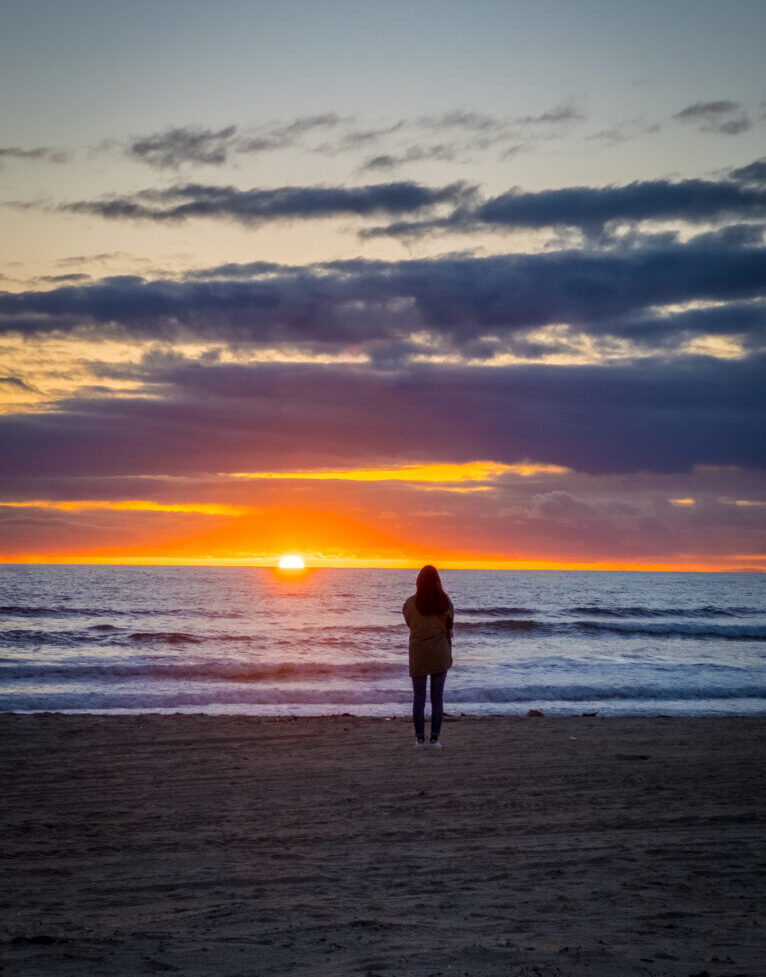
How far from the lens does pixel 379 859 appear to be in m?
6.00

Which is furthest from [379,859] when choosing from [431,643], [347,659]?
[347,659]

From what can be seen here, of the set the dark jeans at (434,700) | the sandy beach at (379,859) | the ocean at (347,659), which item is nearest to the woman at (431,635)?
the dark jeans at (434,700)

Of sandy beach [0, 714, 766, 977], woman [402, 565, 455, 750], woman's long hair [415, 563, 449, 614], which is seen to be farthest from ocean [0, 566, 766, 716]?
sandy beach [0, 714, 766, 977]

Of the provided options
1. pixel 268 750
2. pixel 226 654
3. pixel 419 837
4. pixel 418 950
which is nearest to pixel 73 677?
pixel 226 654

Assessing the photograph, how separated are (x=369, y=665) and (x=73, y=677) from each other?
26.7ft

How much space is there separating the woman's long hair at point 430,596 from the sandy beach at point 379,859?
1741mm

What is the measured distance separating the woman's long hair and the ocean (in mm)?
6512

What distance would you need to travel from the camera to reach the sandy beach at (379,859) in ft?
14.4

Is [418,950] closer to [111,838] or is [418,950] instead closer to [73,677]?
[111,838]

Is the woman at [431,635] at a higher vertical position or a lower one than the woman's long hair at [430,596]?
lower

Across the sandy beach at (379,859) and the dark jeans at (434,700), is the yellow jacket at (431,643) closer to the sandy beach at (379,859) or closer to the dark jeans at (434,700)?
the dark jeans at (434,700)

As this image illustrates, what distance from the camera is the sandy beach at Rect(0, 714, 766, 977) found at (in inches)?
172

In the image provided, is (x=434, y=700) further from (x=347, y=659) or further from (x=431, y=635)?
(x=347, y=659)

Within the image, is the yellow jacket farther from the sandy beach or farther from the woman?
the sandy beach
